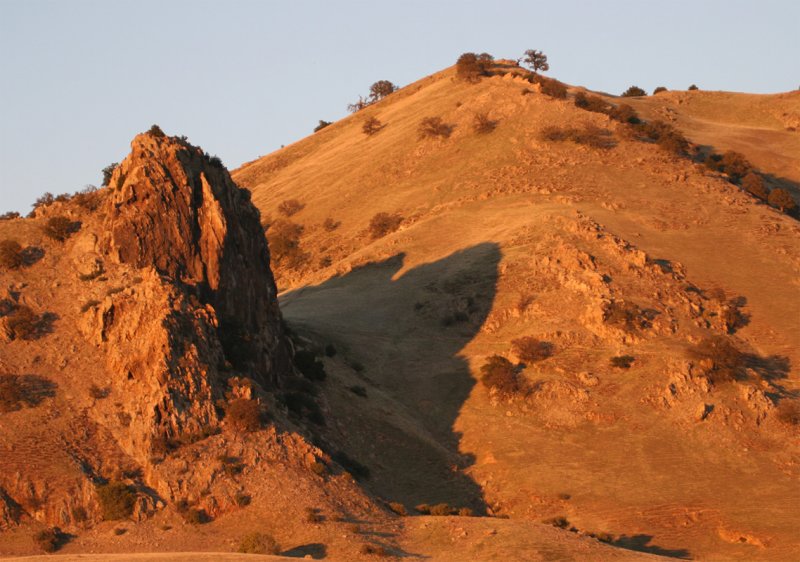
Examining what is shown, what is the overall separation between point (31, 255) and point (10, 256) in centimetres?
112

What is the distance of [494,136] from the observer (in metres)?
95.1

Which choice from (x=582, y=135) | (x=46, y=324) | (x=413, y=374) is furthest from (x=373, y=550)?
(x=582, y=135)

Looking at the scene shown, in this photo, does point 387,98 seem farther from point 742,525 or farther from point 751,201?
point 742,525

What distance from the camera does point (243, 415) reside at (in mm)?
44844

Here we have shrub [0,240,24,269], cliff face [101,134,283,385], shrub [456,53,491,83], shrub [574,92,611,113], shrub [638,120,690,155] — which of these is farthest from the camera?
shrub [456,53,491,83]

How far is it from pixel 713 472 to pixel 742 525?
18.0ft

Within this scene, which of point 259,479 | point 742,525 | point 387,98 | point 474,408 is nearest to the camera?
A: point 259,479

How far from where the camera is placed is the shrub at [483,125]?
96.3m

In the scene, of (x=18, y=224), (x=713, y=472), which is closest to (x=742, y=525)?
(x=713, y=472)

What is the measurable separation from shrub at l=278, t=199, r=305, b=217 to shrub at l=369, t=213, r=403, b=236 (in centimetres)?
1321

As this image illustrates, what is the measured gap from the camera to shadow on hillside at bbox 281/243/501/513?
51.2 meters

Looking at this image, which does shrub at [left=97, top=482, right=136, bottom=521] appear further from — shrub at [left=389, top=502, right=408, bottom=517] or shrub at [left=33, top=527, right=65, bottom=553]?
shrub at [left=389, top=502, right=408, bottom=517]

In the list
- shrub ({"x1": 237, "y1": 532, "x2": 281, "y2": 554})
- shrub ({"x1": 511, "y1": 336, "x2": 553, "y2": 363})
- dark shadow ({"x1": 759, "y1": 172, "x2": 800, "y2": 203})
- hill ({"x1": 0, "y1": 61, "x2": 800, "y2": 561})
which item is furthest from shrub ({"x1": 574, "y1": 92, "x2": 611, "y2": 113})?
shrub ({"x1": 237, "y1": 532, "x2": 281, "y2": 554})

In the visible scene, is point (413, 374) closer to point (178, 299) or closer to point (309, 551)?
point (178, 299)
